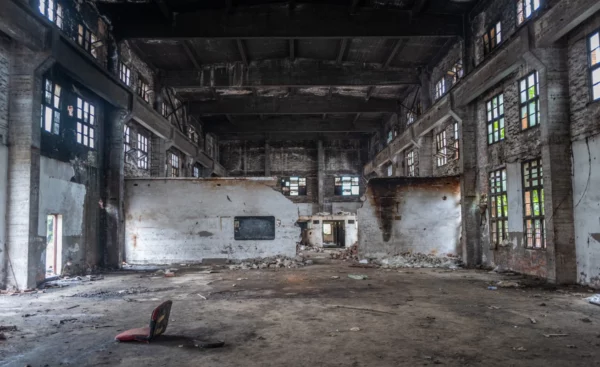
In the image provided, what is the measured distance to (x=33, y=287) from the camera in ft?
32.9

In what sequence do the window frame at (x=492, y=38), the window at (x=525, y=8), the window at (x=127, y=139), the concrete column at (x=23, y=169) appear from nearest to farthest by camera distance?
the concrete column at (x=23, y=169) → the window at (x=525, y=8) → the window frame at (x=492, y=38) → the window at (x=127, y=139)

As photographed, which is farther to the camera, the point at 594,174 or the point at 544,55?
the point at 544,55

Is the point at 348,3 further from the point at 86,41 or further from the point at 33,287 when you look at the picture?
the point at 33,287

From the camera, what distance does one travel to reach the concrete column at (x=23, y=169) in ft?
32.3

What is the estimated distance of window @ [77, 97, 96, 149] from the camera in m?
13.4

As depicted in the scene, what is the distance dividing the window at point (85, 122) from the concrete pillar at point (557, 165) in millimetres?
13097

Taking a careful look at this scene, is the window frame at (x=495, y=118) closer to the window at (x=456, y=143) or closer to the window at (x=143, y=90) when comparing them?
the window at (x=456, y=143)

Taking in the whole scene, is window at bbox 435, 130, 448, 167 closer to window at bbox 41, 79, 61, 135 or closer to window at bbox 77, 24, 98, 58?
window at bbox 77, 24, 98, 58

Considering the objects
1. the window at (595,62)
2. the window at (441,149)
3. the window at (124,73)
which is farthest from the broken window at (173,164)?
the window at (595,62)

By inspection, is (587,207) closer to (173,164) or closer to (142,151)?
(142,151)

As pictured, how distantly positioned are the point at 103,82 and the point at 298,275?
28.3 ft

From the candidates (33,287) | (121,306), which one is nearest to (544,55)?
(121,306)

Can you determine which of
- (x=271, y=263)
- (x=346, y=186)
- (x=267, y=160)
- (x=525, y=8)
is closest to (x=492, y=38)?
(x=525, y=8)

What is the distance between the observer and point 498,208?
45.2ft
